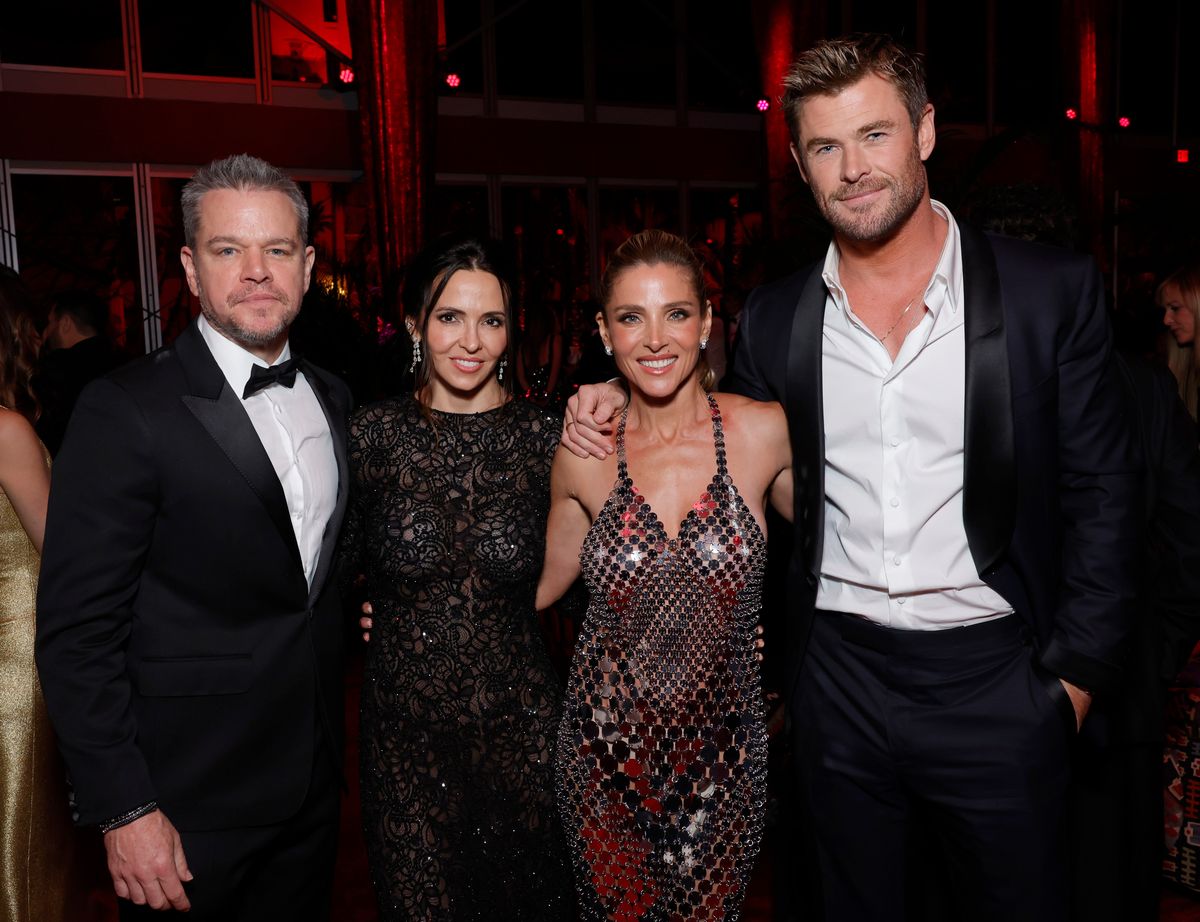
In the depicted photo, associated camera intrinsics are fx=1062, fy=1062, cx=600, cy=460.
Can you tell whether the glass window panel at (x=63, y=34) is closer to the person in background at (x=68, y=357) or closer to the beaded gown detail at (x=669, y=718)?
the person in background at (x=68, y=357)

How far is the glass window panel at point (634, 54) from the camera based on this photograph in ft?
35.4

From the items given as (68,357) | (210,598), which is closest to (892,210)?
(210,598)

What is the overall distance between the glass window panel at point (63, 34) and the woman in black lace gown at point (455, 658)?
7586 millimetres

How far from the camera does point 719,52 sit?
11.1m

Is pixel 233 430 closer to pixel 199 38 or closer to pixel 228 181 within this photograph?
pixel 228 181

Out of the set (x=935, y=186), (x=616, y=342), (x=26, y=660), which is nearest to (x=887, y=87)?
(x=616, y=342)

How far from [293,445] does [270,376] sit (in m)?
0.14

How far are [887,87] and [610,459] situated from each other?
95 cm

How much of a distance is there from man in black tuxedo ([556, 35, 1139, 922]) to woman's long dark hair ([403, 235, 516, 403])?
76cm

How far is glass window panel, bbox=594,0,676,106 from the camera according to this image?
35.4 feet

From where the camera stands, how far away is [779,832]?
8.59 feet

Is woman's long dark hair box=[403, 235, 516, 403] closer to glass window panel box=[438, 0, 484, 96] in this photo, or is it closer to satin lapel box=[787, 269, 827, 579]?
satin lapel box=[787, 269, 827, 579]

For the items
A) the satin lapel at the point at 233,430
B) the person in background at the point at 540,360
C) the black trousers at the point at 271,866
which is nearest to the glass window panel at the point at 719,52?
the person in background at the point at 540,360

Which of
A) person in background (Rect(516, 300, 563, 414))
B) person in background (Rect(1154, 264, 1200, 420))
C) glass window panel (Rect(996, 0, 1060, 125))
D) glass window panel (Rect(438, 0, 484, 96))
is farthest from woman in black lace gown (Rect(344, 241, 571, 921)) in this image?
glass window panel (Rect(996, 0, 1060, 125))
